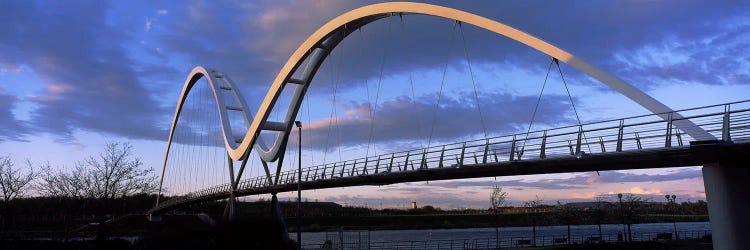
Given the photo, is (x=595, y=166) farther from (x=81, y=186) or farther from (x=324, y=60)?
(x=81, y=186)

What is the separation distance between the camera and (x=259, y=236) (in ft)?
86.3

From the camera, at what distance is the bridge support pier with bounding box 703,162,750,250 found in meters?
15.2

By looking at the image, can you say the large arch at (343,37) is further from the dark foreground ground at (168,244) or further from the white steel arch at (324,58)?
the dark foreground ground at (168,244)

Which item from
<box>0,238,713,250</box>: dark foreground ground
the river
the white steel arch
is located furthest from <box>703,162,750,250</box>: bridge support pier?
the river

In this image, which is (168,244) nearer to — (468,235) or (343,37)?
(343,37)

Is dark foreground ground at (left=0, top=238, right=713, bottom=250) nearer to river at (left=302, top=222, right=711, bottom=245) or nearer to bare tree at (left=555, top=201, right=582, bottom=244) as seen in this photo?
river at (left=302, top=222, right=711, bottom=245)

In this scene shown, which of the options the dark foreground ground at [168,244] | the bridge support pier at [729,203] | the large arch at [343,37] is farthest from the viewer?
the dark foreground ground at [168,244]

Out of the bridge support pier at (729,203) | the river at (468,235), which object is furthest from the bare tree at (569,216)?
the bridge support pier at (729,203)

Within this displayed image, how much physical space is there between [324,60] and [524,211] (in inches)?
4663

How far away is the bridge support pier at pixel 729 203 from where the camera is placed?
15.2 m

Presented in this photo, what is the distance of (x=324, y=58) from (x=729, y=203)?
3113cm

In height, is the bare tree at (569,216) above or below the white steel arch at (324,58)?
below

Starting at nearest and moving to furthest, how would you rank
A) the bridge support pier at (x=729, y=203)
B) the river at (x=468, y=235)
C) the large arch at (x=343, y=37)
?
the bridge support pier at (x=729, y=203), the large arch at (x=343, y=37), the river at (x=468, y=235)

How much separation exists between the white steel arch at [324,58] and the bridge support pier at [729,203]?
185 centimetres
